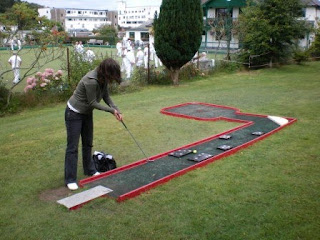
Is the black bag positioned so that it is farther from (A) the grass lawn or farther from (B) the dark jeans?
(B) the dark jeans

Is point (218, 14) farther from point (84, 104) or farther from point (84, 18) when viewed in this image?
point (84, 18)

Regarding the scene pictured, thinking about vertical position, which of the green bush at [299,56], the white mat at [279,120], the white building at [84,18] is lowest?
the white mat at [279,120]

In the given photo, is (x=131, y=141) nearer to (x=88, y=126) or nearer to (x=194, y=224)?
(x=88, y=126)

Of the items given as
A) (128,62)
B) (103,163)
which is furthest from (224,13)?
(103,163)

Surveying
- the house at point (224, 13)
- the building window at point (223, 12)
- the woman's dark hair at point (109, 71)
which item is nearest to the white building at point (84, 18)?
the house at point (224, 13)

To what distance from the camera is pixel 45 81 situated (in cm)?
1041

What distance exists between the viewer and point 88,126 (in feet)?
15.0

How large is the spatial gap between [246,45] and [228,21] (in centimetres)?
883

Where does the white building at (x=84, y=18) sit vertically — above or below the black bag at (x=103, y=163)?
above

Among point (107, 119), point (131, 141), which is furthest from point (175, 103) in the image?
point (131, 141)

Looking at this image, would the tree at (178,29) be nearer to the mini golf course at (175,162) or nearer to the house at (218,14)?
the mini golf course at (175,162)

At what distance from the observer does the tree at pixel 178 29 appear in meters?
13.0

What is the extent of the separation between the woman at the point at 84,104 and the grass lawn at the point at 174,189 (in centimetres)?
36

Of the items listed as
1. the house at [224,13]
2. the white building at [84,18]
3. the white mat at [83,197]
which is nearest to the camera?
the white mat at [83,197]
